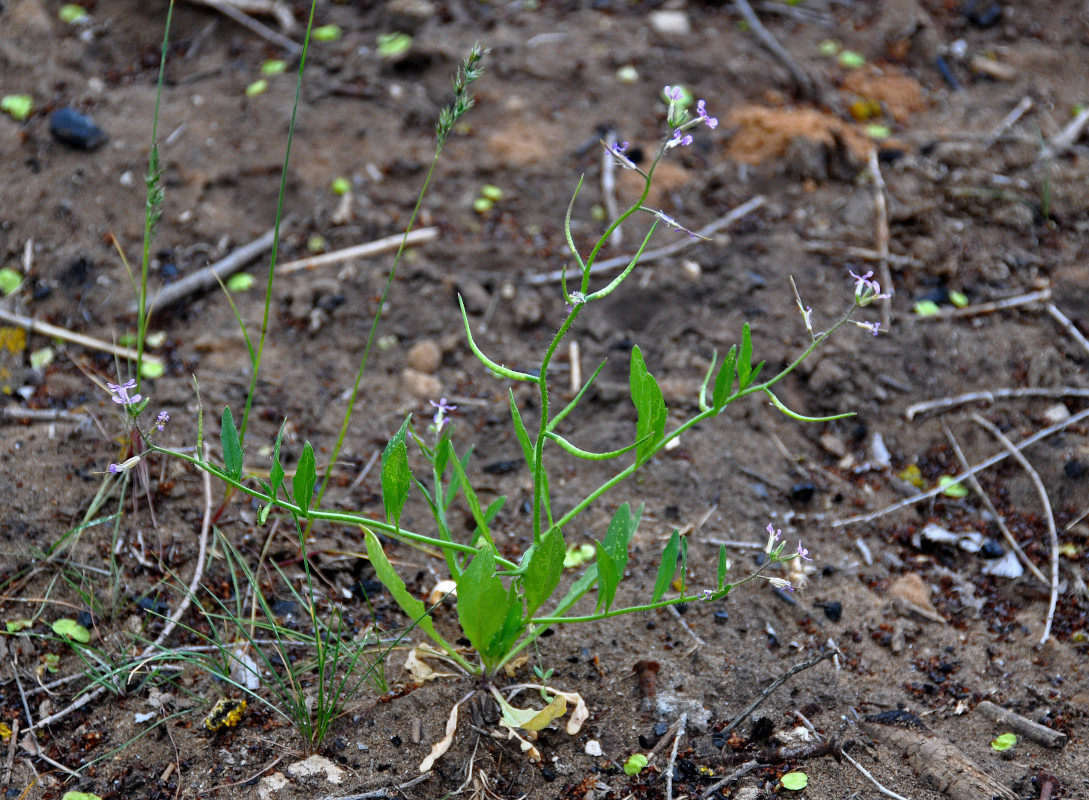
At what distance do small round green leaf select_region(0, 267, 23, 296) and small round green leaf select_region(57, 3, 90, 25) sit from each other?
1.63m

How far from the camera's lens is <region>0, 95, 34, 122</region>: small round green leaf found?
3457 mm

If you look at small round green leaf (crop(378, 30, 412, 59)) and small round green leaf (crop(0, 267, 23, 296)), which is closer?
small round green leaf (crop(0, 267, 23, 296))

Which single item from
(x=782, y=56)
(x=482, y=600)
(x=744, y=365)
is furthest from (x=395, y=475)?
(x=782, y=56)

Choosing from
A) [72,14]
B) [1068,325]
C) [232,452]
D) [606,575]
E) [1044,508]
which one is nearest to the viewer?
[232,452]

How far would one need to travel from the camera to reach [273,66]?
12.8ft

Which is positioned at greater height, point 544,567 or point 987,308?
point 544,567

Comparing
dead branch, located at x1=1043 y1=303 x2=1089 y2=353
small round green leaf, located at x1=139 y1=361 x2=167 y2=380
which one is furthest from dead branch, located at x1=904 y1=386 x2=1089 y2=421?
small round green leaf, located at x1=139 y1=361 x2=167 y2=380

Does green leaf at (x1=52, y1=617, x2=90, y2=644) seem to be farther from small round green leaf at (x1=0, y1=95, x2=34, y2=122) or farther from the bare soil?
small round green leaf at (x1=0, y1=95, x2=34, y2=122)

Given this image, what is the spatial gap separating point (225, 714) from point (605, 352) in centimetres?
163

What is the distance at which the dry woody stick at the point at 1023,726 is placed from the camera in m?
1.90

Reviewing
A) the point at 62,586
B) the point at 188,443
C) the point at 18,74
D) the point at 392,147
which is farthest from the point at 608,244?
the point at 18,74

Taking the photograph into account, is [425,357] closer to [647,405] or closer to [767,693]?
[647,405]

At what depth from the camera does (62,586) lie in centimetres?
212

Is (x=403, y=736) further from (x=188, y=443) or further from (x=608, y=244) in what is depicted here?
(x=608, y=244)
